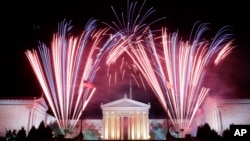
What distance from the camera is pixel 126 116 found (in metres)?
69.4

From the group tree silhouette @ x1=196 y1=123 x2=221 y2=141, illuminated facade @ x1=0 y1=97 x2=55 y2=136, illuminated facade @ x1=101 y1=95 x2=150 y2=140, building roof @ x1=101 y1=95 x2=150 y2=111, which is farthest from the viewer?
illuminated facade @ x1=101 y1=95 x2=150 y2=140

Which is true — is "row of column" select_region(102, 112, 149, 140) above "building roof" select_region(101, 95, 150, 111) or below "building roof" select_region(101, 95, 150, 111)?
below

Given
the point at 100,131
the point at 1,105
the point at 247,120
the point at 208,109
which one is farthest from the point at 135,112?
the point at 1,105

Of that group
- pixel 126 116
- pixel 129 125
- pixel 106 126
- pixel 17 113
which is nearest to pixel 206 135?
pixel 17 113

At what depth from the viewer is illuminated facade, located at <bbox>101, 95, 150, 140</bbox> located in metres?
68.7

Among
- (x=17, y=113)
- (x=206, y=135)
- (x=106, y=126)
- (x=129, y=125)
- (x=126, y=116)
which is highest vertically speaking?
(x=126, y=116)

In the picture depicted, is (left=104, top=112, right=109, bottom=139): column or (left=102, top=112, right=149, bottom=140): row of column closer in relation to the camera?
(left=104, top=112, right=109, bottom=139): column

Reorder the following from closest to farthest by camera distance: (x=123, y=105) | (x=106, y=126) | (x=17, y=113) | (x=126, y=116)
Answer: (x=17, y=113) < (x=123, y=105) < (x=106, y=126) < (x=126, y=116)

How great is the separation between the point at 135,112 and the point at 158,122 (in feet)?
21.9

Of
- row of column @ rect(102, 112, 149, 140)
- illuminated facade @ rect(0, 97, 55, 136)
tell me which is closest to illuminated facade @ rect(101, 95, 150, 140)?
row of column @ rect(102, 112, 149, 140)

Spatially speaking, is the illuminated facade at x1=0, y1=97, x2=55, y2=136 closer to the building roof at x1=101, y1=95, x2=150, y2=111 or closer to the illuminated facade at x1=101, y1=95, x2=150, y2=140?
the building roof at x1=101, y1=95, x2=150, y2=111

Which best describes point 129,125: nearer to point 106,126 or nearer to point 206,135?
point 106,126

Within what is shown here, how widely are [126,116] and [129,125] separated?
2.46 metres

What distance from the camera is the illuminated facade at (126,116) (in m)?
68.7
